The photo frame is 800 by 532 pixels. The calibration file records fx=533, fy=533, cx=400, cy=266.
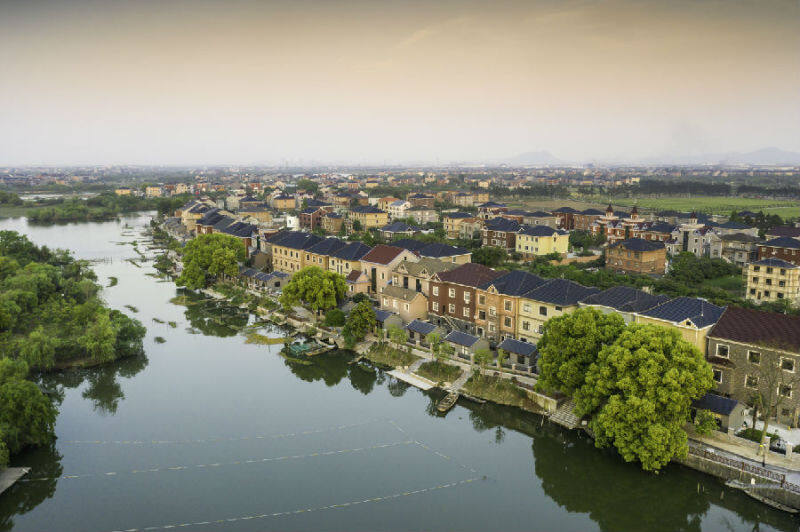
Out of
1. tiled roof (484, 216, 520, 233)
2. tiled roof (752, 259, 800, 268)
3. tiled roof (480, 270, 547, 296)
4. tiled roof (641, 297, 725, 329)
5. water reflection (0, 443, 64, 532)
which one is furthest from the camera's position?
tiled roof (484, 216, 520, 233)

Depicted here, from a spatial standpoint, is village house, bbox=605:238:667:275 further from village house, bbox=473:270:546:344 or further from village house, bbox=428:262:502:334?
village house, bbox=473:270:546:344

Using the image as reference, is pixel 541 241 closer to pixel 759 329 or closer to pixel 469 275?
pixel 469 275

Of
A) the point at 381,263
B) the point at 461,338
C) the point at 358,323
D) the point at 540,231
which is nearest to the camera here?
the point at 461,338

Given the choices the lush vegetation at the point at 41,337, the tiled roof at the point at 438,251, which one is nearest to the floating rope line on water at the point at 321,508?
the lush vegetation at the point at 41,337

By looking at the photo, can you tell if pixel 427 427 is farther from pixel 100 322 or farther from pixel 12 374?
pixel 100 322

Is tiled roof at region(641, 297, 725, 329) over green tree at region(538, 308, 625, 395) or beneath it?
over

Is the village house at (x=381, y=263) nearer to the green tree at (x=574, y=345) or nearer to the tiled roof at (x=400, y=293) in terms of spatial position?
the tiled roof at (x=400, y=293)

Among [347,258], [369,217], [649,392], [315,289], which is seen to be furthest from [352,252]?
[369,217]

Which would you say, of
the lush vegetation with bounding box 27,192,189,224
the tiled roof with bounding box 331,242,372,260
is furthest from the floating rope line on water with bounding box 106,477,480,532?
the lush vegetation with bounding box 27,192,189,224
